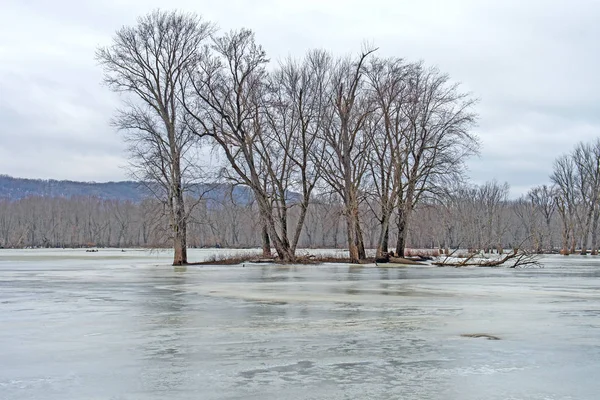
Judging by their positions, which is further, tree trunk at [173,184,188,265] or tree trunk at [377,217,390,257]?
tree trunk at [377,217,390,257]

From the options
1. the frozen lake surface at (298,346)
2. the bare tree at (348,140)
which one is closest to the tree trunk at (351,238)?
the bare tree at (348,140)

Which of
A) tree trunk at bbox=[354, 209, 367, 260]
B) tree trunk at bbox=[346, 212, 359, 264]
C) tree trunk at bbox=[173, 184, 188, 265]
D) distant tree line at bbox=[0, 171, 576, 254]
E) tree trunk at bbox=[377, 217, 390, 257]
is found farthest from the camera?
distant tree line at bbox=[0, 171, 576, 254]

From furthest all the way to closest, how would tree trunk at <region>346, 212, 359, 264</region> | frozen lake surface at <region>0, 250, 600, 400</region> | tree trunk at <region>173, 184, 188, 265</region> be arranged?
1. tree trunk at <region>346, 212, 359, 264</region>
2. tree trunk at <region>173, 184, 188, 265</region>
3. frozen lake surface at <region>0, 250, 600, 400</region>

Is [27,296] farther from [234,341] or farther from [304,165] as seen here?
[304,165]

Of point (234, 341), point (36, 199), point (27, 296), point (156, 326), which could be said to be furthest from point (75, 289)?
point (36, 199)

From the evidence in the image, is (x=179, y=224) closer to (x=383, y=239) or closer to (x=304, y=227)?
(x=383, y=239)

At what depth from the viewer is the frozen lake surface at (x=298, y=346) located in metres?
6.59

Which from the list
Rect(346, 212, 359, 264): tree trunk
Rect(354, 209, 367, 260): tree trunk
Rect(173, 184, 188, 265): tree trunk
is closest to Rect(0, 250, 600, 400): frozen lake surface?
Rect(173, 184, 188, 265): tree trunk

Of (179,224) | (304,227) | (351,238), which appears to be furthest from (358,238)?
(304,227)

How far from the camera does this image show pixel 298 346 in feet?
29.8

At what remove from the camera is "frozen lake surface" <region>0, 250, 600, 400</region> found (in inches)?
260

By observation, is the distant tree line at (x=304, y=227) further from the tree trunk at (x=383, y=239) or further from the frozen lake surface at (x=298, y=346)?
the frozen lake surface at (x=298, y=346)

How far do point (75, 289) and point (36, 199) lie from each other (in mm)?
142864

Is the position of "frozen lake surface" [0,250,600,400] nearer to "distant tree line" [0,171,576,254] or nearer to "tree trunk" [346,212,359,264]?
"tree trunk" [346,212,359,264]
